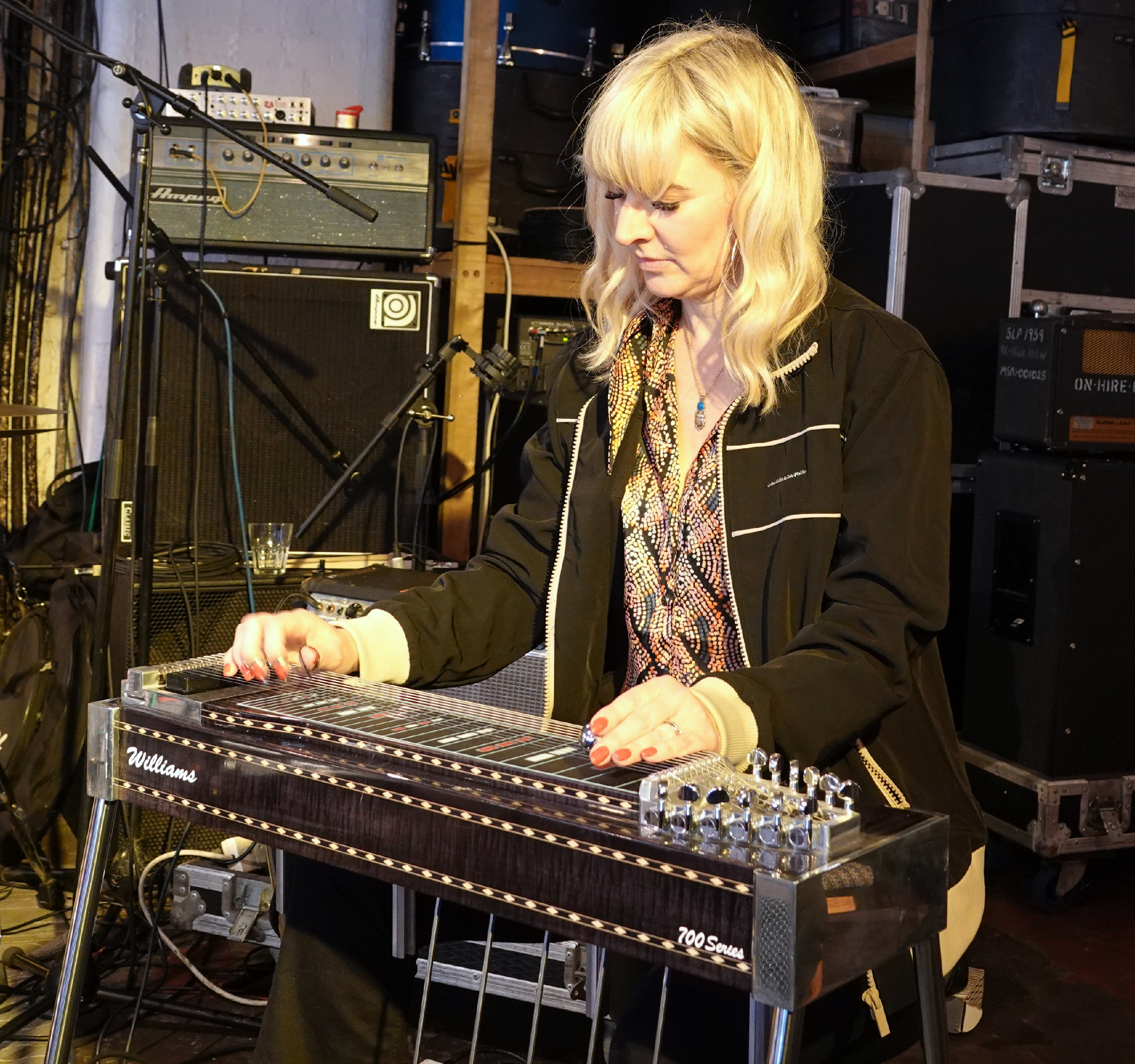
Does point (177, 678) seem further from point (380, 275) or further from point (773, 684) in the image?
point (380, 275)

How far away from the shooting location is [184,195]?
11.1ft

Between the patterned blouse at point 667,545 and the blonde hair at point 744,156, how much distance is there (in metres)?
0.13

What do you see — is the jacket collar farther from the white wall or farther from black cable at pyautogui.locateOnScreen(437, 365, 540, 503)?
the white wall

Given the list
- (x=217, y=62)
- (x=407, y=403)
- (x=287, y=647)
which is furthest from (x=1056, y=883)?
(x=217, y=62)

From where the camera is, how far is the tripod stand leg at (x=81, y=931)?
1.66 metres

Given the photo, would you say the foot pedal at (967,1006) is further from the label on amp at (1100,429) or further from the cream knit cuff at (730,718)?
the cream knit cuff at (730,718)

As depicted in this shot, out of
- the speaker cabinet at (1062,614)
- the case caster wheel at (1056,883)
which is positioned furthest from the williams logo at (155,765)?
the case caster wheel at (1056,883)

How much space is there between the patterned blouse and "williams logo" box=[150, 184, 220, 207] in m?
1.80

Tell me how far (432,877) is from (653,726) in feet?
0.83

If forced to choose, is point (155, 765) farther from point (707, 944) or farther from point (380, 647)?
point (707, 944)

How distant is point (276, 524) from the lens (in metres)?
3.44

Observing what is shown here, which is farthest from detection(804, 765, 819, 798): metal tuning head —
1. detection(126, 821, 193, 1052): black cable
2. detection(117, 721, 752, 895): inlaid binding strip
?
detection(126, 821, 193, 1052): black cable

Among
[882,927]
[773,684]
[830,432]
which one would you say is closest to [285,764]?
[773,684]

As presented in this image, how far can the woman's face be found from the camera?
173 centimetres
